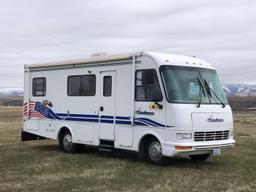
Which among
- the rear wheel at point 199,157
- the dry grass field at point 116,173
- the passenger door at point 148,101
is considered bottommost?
the dry grass field at point 116,173

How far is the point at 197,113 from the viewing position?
40.8 ft

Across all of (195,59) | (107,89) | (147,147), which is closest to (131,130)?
(147,147)

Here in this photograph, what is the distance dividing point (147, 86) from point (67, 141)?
13.5 feet

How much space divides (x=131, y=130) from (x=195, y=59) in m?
2.51

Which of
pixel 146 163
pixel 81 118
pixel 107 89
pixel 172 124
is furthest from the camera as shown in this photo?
pixel 81 118

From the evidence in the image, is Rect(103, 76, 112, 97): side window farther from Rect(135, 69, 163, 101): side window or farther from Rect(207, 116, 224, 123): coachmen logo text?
Rect(207, 116, 224, 123): coachmen logo text

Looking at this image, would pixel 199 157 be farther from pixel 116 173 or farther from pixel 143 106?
pixel 116 173

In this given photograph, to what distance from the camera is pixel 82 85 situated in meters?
15.3

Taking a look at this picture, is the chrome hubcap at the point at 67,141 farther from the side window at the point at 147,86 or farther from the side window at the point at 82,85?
the side window at the point at 147,86

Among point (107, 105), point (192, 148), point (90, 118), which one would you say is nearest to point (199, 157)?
point (192, 148)

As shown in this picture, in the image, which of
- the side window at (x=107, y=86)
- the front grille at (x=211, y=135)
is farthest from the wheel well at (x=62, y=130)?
the front grille at (x=211, y=135)

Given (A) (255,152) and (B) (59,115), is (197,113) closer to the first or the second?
(A) (255,152)

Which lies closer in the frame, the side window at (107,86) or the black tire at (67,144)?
the side window at (107,86)

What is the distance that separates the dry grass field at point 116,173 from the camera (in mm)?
10246
